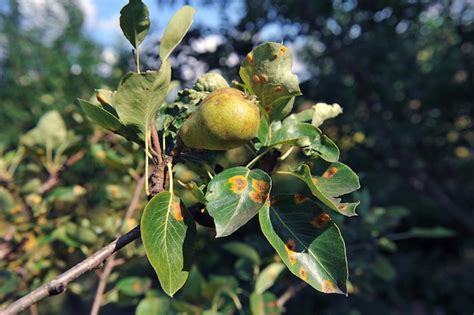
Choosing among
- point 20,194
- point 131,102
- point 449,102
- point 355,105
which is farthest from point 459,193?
point 131,102

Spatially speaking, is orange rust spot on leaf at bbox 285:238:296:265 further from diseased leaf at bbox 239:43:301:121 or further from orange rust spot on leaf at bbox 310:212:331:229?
diseased leaf at bbox 239:43:301:121

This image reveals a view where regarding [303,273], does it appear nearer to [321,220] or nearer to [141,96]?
[321,220]

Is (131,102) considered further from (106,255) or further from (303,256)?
(303,256)

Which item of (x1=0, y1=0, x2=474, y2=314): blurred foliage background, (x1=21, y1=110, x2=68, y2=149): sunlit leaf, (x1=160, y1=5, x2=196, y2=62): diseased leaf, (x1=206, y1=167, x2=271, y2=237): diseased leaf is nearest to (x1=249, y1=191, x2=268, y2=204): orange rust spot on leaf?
(x1=206, y1=167, x2=271, y2=237): diseased leaf

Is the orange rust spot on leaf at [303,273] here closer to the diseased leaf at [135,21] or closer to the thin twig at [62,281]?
the thin twig at [62,281]

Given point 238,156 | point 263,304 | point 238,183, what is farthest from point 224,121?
point 238,156

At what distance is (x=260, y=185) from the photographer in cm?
64

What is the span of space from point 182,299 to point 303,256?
2.43ft

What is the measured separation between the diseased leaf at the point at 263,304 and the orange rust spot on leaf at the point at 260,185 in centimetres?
62

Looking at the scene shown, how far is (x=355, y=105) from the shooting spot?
3.01m

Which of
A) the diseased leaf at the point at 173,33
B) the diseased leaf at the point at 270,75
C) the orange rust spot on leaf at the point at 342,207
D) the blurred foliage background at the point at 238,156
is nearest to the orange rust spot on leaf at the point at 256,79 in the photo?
the diseased leaf at the point at 270,75

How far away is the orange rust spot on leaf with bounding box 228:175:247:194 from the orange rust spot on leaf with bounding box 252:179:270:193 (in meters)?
0.01

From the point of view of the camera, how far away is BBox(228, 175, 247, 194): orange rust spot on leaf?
2.06ft

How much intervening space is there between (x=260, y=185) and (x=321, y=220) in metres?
0.10
